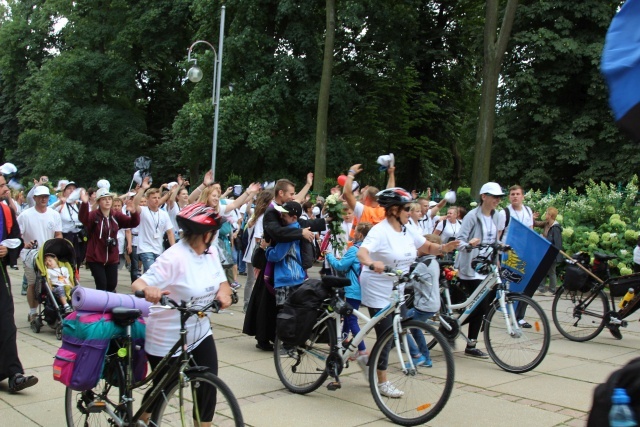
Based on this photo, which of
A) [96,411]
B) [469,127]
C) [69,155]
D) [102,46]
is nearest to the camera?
[96,411]

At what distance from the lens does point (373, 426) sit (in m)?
5.05

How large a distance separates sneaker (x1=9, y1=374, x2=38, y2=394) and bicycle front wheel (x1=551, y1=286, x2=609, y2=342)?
6203 millimetres

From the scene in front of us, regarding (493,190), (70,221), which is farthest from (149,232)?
(493,190)

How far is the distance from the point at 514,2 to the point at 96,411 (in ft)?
62.5

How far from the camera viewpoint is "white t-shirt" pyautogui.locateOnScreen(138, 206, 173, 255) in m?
10.3

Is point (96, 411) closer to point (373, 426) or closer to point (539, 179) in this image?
point (373, 426)

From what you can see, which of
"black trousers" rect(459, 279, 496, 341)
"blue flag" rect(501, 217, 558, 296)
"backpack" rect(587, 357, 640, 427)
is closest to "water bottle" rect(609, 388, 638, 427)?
"backpack" rect(587, 357, 640, 427)

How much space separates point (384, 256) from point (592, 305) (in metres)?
4.10

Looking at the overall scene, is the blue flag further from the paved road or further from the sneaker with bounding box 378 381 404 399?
the sneaker with bounding box 378 381 404 399

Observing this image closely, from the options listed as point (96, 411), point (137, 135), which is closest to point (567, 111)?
point (137, 135)

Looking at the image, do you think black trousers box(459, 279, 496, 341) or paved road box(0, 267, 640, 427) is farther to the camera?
black trousers box(459, 279, 496, 341)

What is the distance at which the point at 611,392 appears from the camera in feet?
6.00

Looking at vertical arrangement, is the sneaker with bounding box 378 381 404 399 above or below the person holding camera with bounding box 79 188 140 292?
below

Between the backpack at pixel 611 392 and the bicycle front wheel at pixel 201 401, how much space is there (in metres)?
2.12
